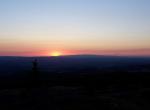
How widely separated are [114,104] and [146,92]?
1084 cm

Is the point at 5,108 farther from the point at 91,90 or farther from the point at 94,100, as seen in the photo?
the point at 91,90

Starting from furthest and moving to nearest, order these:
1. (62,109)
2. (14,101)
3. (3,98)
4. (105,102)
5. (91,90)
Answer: (91,90) → (3,98) → (14,101) → (105,102) → (62,109)

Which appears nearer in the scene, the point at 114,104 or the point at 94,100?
the point at 114,104

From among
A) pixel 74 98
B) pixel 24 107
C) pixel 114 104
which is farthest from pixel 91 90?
pixel 24 107

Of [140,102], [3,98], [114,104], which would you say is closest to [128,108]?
[114,104]

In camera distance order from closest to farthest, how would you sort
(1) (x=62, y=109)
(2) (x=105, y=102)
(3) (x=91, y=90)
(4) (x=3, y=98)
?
1. (1) (x=62, y=109)
2. (2) (x=105, y=102)
3. (4) (x=3, y=98)
4. (3) (x=91, y=90)

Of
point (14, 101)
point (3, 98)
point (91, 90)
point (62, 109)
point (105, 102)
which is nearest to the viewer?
point (62, 109)

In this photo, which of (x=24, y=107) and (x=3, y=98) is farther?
(x=3, y=98)

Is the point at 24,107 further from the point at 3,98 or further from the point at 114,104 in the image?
the point at 114,104

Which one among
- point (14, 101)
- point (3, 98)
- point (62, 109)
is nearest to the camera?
point (62, 109)

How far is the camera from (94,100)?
31.1 metres

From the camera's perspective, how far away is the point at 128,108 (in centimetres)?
2811

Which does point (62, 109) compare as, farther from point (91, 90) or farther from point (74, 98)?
point (91, 90)

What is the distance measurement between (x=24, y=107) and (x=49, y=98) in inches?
170
